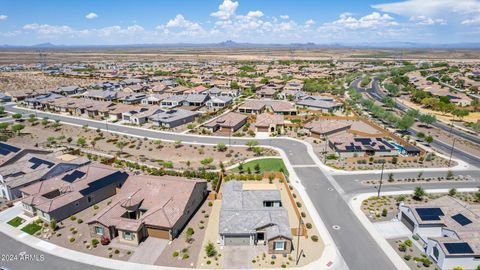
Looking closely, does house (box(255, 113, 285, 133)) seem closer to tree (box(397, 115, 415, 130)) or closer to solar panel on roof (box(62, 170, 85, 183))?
tree (box(397, 115, 415, 130))

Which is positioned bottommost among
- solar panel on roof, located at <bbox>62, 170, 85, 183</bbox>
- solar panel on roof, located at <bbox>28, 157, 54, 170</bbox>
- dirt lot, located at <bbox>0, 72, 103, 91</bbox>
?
solar panel on roof, located at <bbox>62, 170, 85, 183</bbox>

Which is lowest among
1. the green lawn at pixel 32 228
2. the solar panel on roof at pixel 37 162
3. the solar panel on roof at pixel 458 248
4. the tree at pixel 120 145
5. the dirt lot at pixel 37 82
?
the green lawn at pixel 32 228

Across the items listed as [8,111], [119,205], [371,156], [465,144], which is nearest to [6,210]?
[119,205]

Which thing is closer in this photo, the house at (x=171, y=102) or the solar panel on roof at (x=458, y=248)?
the solar panel on roof at (x=458, y=248)

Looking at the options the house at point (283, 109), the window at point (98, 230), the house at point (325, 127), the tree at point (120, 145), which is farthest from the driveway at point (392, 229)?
the house at point (283, 109)

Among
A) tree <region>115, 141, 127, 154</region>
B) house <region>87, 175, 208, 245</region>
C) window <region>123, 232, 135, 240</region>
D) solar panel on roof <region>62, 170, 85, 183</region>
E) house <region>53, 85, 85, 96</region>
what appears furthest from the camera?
house <region>53, 85, 85, 96</region>

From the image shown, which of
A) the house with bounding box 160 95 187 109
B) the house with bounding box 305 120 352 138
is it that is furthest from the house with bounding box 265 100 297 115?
the house with bounding box 160 95 187 109

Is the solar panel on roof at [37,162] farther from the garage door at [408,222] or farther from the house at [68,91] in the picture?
the house at [68,91]

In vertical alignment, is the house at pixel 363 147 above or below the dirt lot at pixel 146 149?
above
